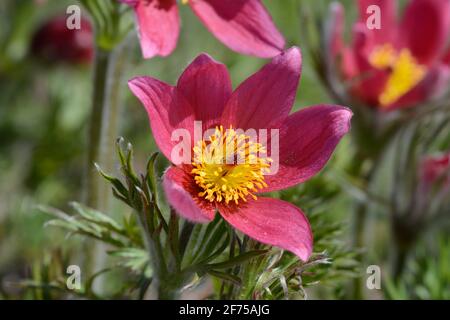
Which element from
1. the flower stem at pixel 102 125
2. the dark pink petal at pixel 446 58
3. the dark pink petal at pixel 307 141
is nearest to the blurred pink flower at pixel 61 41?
the flower stem at pixel 102 125

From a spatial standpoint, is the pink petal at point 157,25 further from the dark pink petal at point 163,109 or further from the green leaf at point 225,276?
the green leaf at point 225,276

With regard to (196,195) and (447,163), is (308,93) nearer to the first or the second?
(447,163)

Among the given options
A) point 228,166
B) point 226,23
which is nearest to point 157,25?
point 226,23

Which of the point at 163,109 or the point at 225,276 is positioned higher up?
the point at 163,109

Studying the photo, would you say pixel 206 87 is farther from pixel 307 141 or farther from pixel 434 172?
pixel 434 172

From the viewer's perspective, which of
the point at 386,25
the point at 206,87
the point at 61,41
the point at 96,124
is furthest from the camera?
the point at 61,41
